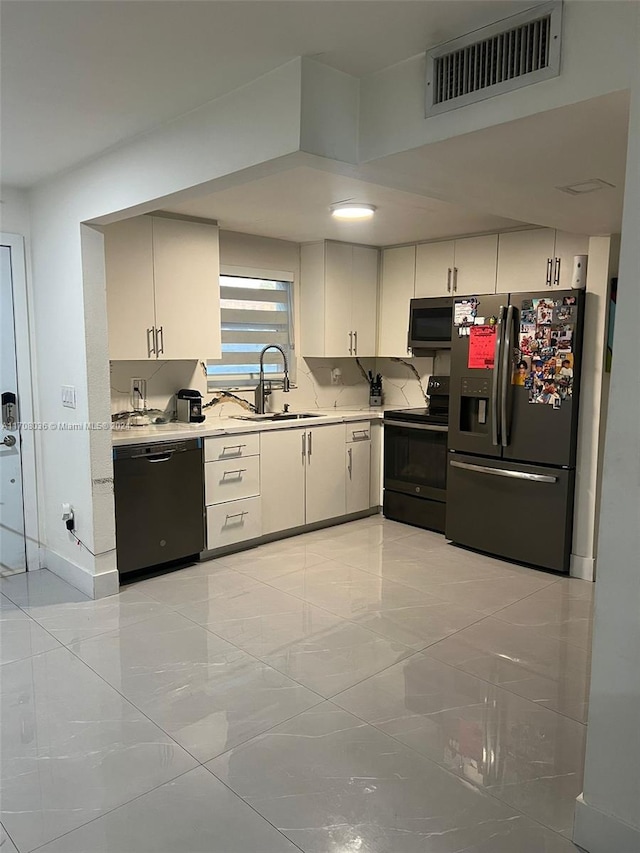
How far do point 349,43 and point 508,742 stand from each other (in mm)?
2473

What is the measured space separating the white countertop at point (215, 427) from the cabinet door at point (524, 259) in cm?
149

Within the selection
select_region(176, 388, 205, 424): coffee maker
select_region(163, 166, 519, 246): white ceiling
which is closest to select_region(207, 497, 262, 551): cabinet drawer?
select_region(176, 388, 205, 424): coffee maker

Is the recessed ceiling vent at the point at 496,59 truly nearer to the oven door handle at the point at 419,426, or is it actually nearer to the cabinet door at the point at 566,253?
the cabinet door at the point at 566,253

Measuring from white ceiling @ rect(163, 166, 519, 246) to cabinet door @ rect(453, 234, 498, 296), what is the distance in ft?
0.32

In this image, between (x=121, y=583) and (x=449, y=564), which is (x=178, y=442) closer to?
(x=121, y=583)

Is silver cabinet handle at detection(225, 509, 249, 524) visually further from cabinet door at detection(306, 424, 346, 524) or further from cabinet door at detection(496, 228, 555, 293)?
cabinet door at detection(496, 228, 555, 293)

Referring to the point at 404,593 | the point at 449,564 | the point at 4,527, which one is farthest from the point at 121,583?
the point at 449,564

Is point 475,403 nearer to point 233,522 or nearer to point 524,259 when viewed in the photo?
point 524,259

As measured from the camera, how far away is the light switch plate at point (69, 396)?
3619 millimetres

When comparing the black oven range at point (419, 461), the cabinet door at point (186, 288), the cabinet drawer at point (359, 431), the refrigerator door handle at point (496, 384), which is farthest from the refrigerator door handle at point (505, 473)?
the cabinet door at point (186, 288)

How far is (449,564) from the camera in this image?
4.23 m

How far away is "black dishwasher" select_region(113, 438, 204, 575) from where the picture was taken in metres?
3.74

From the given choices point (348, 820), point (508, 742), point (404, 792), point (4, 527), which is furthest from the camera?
point (4, 527)

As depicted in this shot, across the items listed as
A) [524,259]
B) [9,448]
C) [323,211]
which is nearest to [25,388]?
[9,448]
